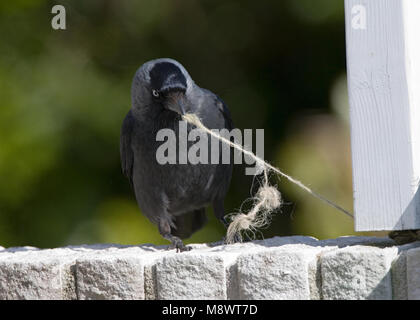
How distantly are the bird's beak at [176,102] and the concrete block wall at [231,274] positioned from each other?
2.61ft

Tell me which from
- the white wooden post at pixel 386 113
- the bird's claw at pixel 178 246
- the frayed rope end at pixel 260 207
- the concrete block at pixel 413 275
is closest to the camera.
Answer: the concrete block at pixel 413 275

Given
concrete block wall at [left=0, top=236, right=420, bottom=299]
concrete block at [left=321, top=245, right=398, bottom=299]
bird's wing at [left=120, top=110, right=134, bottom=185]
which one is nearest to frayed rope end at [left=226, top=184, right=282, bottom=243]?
concrete block wall at [left=0, top=236, right=420, bottom=299]

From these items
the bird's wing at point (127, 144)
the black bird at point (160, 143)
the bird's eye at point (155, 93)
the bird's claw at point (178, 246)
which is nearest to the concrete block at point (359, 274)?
the bird's claw at point (178, 246)

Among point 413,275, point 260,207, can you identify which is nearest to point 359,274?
point 413,275

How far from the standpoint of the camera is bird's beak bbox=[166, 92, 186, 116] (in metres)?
3.12

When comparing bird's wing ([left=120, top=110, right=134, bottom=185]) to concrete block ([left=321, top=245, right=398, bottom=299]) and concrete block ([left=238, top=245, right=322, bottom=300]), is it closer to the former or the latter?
concrete block ([left=238, top=245, right=322, bottom=300])

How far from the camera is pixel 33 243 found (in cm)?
441

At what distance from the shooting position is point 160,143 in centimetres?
331

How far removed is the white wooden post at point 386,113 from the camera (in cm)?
230

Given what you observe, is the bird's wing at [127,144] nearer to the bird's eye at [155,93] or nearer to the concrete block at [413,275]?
the bird's eye at [155,93]

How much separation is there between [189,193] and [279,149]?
1085mm
